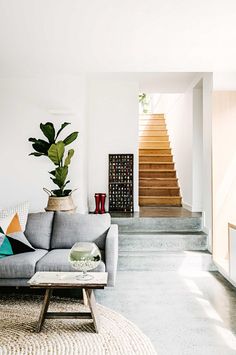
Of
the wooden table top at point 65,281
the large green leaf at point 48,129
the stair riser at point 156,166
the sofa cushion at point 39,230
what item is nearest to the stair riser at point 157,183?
the stair riser at point 156,166

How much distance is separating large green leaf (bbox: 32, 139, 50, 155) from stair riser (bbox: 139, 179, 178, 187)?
135 inches

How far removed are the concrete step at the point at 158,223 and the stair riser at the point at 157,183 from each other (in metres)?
2.47

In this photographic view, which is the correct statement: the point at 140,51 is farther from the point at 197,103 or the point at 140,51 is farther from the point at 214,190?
the point at 197,103

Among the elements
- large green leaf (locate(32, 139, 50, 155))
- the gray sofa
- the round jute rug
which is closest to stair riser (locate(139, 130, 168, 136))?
large green leaf (locate(32, 139, 50, 155))

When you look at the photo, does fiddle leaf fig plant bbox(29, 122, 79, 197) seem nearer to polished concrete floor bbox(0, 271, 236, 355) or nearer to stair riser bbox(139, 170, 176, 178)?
polished concrete floor bbox(0, 271, 236, 355)

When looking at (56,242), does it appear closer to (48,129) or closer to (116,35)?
(48,129)

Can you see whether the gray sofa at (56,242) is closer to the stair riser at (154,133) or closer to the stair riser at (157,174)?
the stair riser at (157,174)

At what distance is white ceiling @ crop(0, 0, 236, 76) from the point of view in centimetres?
310

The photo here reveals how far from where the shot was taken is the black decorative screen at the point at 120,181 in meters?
6.41

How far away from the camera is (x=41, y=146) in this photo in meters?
4.86

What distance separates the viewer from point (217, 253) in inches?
187

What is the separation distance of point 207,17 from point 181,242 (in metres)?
2.94

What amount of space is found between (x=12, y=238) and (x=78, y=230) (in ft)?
2.41

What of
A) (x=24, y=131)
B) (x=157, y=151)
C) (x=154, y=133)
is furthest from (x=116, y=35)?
(x=154, y=133)
